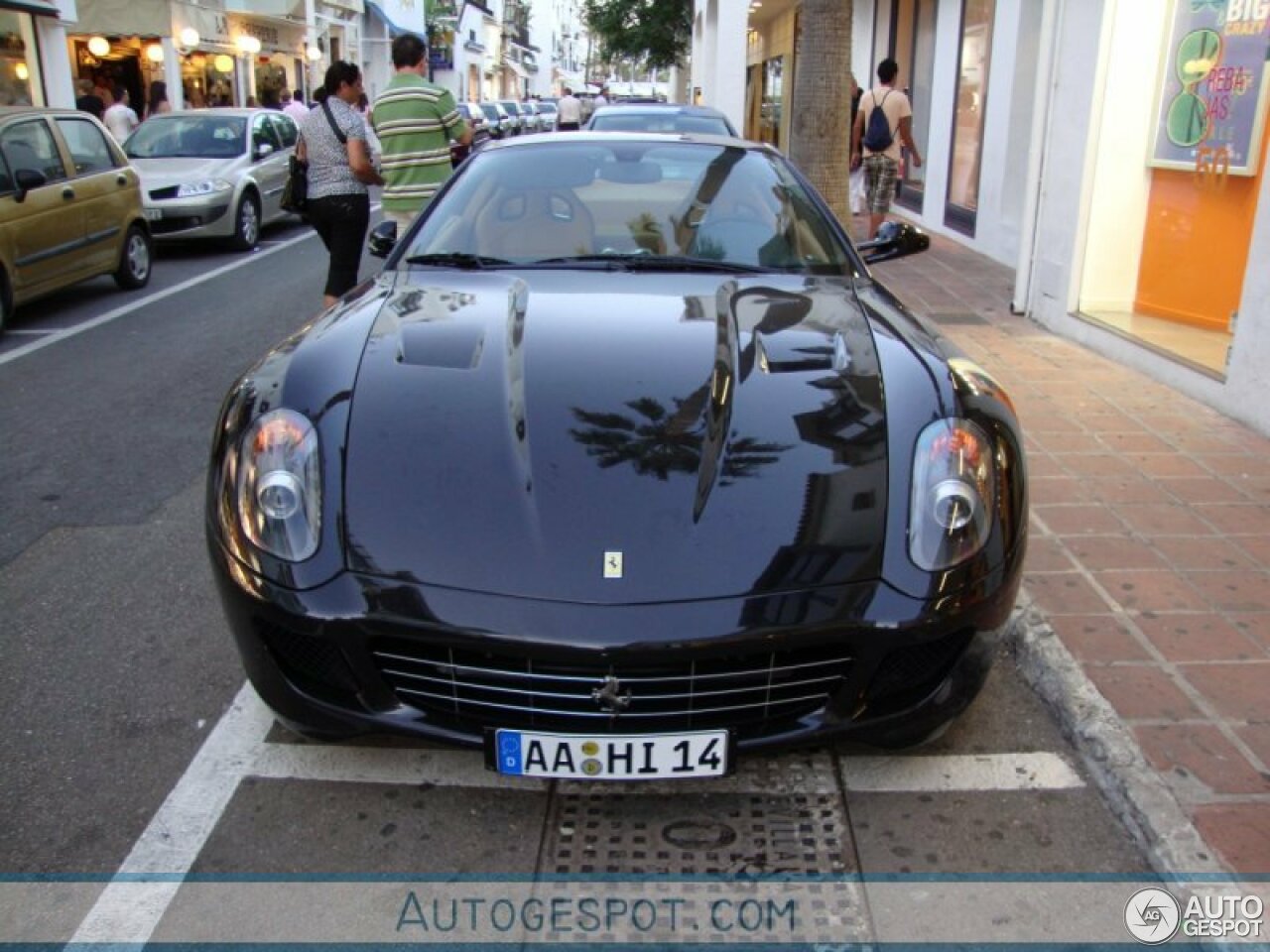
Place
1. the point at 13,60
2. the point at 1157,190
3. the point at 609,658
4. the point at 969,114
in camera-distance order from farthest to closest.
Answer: the point at 13,60 → the point at 969,114 → the point at 1157,190 → the point at 609,658

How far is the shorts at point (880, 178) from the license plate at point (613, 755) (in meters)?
8.90

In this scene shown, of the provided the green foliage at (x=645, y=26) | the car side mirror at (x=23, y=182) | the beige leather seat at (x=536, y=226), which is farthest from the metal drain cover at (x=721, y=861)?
the green foliage at (x=645, y=26)

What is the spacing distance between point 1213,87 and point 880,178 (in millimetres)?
4051

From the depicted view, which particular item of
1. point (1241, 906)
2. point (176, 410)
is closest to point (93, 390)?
point (176, 410)

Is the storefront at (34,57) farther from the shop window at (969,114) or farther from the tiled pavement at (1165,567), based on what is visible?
the tiled pavement at (1165,567)

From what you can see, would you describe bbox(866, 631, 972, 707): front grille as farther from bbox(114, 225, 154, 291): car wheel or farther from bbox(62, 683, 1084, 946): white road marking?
bbox(114, 225, 154, 291): car wheel

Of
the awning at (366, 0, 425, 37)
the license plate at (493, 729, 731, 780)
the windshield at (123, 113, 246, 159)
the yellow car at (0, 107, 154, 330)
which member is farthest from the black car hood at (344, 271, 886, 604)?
the awning at (366, 0, 425, 37)

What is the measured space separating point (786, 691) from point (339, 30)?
138 ft

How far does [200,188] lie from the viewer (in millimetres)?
11562

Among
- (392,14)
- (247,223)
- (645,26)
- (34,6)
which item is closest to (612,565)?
(247,223)

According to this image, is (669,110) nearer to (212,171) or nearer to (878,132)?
(878,132)

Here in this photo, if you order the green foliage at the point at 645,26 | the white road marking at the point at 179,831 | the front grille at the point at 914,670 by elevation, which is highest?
the green foliage at the point at 645,26

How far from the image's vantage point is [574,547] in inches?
93.0

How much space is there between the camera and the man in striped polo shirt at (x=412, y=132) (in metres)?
6.54
